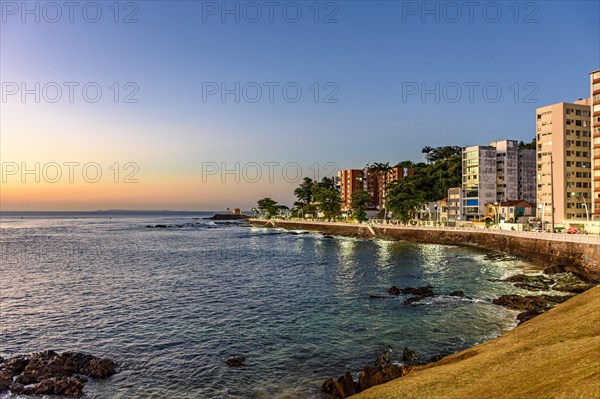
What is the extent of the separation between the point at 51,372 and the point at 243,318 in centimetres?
1745

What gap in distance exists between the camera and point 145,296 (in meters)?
53.0

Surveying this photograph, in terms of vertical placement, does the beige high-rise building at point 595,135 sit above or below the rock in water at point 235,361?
above

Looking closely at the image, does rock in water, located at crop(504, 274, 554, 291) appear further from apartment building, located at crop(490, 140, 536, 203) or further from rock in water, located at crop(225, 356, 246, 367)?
apartment building, located at crop(490, 140, 536, 203)

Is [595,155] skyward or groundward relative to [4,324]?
skyward

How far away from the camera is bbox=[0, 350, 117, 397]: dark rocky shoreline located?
2442 centimetres

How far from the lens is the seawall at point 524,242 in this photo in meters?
61.9

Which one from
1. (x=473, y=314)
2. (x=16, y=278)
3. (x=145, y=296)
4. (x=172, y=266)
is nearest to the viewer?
(x=473, y=314)

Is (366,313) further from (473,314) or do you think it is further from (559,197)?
(559,197)

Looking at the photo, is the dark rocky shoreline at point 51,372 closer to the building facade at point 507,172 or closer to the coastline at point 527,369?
the coastline at point 527,369

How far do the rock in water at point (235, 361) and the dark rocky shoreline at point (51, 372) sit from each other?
7.28 meters

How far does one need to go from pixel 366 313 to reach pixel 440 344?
10518 mm

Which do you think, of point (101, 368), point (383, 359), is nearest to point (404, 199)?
point (383, 359)

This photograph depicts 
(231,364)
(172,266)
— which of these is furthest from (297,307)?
(172,266)

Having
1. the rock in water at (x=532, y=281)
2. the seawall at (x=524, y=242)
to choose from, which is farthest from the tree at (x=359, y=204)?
the rock in water at (x=532, y=281)
